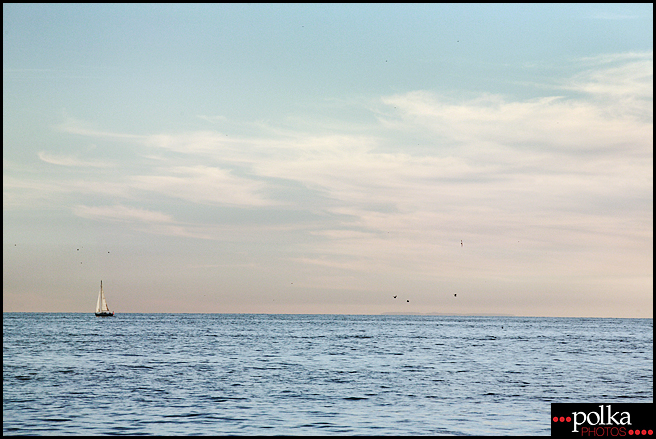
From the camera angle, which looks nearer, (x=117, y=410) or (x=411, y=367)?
(x=117, y=410)

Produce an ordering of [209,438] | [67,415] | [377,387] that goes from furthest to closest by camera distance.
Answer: [377,387] → [67,415] → [209,438]

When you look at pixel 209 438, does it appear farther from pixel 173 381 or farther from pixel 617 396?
pixel 617 396

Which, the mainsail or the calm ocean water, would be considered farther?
the mainsail

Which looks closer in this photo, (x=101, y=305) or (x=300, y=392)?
(x=300, y=392)

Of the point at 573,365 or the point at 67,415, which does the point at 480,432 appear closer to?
the point at 67,415

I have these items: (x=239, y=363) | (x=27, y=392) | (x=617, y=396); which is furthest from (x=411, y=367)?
(x=27, y=392)

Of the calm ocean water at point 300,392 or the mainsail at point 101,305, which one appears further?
the mainsail at point 101,305

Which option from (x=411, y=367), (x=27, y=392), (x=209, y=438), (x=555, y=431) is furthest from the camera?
(x=411, y=367)

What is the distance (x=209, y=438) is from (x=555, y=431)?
1236cm

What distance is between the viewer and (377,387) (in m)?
36.4

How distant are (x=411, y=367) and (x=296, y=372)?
9906mm

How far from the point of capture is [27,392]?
33.6 metres

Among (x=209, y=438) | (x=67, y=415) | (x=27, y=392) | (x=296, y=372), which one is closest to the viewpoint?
(x=209, y=438)

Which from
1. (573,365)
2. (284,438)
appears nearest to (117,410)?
(284,438)
